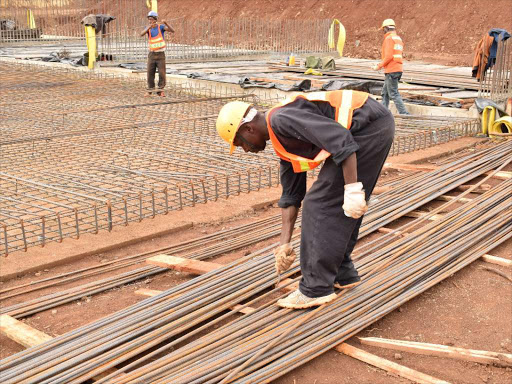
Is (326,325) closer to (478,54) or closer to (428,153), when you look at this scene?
(428,153)

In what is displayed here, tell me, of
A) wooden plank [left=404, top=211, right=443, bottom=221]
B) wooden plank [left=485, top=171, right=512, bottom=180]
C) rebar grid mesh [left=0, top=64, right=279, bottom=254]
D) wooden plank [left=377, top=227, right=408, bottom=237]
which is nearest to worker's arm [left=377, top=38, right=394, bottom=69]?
rebar grid mesh [left=0, top=64, right=279, bottom=254]

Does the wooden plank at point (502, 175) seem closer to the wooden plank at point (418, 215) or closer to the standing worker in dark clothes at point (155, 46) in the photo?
the wooden plank at point (418, 215)

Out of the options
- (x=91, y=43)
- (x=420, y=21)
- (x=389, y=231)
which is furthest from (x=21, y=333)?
(x=420, y=21)

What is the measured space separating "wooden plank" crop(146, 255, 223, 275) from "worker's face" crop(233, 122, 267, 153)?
1192 millimetres

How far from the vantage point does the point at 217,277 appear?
4.19m

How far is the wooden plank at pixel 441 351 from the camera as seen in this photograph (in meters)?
3.41

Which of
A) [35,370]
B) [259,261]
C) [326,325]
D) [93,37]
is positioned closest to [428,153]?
[259,261]

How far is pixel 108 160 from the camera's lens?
25.3ft

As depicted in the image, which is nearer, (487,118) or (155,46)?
(487,118)

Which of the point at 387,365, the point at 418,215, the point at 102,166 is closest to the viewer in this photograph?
the point at 387,365

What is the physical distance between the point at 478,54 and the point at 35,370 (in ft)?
30.4

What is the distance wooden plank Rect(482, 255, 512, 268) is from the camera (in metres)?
4.69

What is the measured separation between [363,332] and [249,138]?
1327 millimetres

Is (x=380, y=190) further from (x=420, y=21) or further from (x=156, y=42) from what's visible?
(x=420, y=21)
